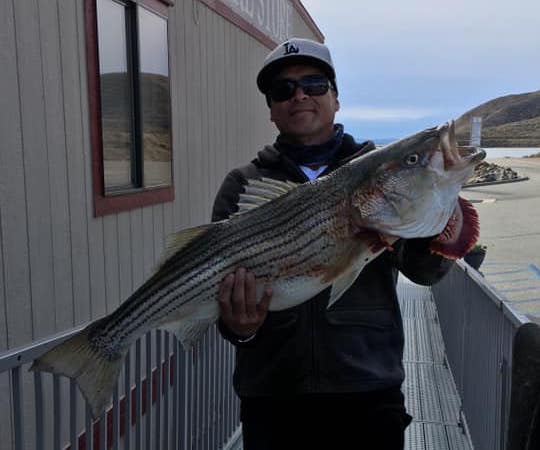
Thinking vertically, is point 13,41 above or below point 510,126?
below

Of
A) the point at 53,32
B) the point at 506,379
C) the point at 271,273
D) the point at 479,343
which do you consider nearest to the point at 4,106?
the point at 53,32

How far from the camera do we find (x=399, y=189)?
84.0 inches

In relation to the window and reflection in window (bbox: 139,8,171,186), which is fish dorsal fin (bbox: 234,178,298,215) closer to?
the window

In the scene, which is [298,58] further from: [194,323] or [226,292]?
[194,323]

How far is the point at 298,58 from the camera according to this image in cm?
266

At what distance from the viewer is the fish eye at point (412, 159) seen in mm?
2096

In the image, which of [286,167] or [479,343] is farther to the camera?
[479,343]

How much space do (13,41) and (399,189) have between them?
2.22 m

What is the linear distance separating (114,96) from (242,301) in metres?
2.57

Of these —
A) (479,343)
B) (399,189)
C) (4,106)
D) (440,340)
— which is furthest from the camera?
(440,340)

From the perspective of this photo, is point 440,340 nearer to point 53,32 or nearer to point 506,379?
point 506,379

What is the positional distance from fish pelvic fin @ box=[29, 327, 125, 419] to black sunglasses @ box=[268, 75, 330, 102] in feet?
4.28

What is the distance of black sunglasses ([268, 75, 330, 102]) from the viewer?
2631 millimetres

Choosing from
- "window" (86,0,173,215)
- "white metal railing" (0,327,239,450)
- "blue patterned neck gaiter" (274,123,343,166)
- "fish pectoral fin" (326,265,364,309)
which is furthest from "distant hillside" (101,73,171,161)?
"fish pectoral fin" (326,265,364,309)
